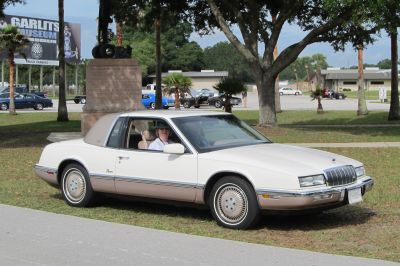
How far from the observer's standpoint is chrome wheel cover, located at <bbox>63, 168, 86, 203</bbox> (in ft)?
28.9

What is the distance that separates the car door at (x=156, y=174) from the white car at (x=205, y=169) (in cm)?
1

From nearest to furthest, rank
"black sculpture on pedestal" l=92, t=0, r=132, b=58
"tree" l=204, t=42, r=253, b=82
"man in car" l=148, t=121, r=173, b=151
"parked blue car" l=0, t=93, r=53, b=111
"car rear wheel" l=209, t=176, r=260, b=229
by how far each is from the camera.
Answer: "car rear wheel" l=209, t=176, r=260, b=229 < "man in car" l=148, t=121, r=173, b=151 < "black sculpture on pedestal" l=92, t=0, r=132, b=58 < "parked blue car" l=0, t=93, r=53, b=111 < "tree" l=204, t=42, r=253, b=82

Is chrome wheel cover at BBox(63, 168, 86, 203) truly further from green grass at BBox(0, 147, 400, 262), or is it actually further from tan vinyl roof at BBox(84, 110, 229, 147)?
tan vinyl roof at BBox(84, 110, 229, 147)

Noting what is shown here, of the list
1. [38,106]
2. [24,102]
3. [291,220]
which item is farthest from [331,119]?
[24,102]

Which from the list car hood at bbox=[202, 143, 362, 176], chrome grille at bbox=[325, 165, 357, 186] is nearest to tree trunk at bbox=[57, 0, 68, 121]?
car hood at bbox=[202, 143, 362, 176]

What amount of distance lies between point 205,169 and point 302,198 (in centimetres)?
125

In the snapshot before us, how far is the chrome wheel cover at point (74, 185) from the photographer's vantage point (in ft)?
28.9

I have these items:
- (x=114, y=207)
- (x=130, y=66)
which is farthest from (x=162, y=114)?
(x=130, y=66)

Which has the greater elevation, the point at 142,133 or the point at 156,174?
the point at 142,133

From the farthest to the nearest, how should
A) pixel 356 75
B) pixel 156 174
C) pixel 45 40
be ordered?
pixel 356 75
pixel 45 40
pixel 156 174

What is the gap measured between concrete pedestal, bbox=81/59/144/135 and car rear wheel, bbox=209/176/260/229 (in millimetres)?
12119

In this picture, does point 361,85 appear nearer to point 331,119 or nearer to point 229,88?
point 331,119

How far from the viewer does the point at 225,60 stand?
154250 mm

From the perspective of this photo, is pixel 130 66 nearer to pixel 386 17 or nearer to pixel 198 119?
pixel 386 17
